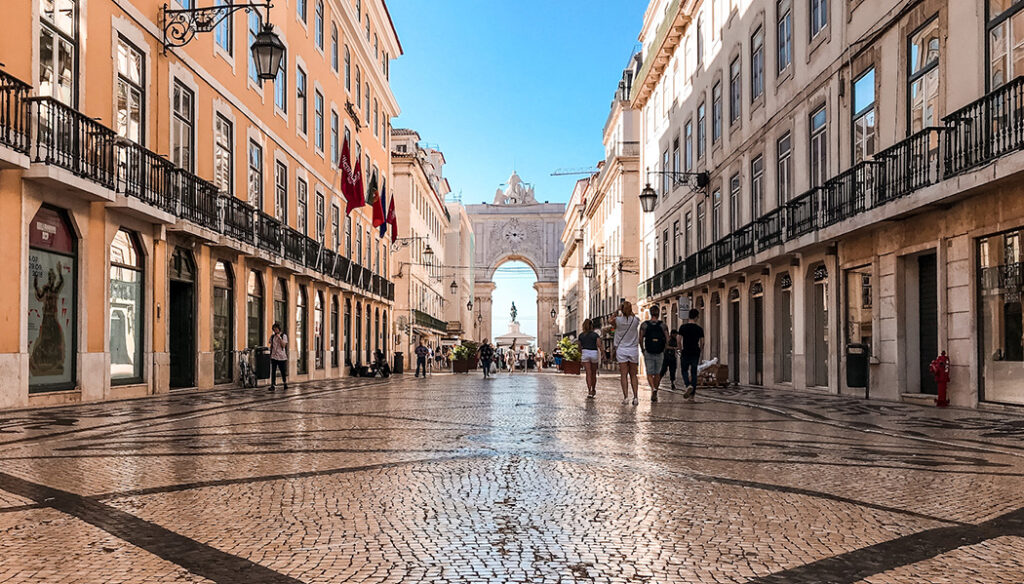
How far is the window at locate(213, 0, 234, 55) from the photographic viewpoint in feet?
66.6

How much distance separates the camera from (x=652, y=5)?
40.1 metres

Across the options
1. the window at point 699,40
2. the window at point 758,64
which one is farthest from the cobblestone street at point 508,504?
the window at point 699,40

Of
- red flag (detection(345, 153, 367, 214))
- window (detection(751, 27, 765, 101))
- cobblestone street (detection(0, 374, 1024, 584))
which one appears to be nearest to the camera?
cobblestone street (detection(0, 374, 1024, 584))

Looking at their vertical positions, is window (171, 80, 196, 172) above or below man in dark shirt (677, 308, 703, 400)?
above

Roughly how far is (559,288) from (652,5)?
70542 mm

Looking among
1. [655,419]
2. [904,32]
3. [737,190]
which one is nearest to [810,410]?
[655,419]

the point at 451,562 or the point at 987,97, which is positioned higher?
the point at 987,97

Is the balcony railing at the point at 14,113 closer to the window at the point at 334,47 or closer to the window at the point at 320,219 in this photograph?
the window at the point at 320,219

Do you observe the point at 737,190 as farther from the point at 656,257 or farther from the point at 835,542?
the point at 835,542

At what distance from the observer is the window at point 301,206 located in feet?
89.5

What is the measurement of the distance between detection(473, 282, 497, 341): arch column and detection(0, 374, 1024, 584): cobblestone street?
103438mm

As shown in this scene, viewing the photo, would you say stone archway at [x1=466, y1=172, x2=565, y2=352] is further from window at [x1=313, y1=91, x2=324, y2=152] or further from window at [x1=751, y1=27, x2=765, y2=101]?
window at [x1=751, y1=27, x2=765, y2=101]

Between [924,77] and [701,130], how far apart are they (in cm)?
1637

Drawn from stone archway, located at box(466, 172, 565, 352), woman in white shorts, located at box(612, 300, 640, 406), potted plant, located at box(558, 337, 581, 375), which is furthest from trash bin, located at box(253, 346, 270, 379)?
stone archway, located at box(466, 172, 565, 352)
